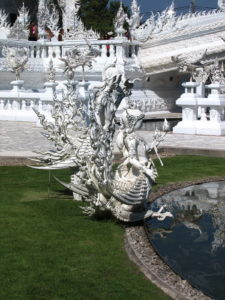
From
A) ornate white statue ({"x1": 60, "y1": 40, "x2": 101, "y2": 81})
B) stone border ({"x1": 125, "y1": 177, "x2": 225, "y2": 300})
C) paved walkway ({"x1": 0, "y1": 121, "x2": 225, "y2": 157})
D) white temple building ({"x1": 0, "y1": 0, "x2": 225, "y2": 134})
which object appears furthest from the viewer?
white temple building ({"x1": 0, "y1": 0, "x2": 225, "y2": 134})

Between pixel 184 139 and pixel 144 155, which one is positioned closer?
pixel 144 155

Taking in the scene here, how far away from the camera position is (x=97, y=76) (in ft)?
75.9

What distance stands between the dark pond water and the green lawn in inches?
16.7

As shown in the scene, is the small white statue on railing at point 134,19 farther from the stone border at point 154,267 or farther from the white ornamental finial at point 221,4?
the stone border at point 154,267

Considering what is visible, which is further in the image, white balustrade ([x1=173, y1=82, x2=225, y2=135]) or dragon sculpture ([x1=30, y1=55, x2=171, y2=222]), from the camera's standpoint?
white balustrade ([x1=173, y1=82, x2=225, y2=135])

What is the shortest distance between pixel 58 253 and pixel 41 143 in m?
7.89

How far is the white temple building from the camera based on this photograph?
880 inches

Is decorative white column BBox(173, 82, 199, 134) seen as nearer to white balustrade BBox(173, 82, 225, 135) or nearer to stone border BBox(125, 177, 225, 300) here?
white balustrade BBox(173, 82, 225, 135)

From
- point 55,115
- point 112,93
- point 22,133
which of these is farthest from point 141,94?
point 112,93

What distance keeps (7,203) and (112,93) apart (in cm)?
194

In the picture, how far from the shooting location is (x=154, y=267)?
5.01m

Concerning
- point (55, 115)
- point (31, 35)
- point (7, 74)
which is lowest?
point (55, 115)

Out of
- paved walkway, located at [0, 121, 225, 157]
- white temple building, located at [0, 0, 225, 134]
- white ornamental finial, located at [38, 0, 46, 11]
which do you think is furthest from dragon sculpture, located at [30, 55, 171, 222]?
white ornamental finial, located at [38, 0, 46, 11]

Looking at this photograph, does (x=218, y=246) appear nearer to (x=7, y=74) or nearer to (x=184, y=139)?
(x=184, y=139)
